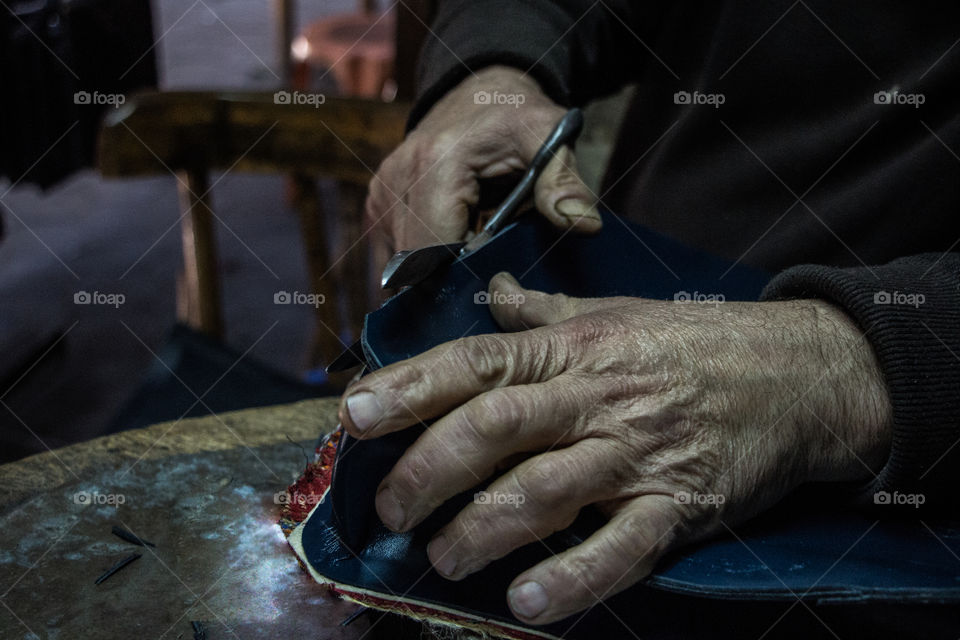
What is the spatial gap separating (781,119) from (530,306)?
2.32 feet

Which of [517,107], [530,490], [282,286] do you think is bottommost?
[282,286]

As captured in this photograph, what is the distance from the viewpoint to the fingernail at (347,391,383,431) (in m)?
0.74

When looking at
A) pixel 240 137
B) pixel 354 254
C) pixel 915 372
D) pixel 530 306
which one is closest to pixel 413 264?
pixel 530 306

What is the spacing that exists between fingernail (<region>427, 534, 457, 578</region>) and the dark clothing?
479 millimetres

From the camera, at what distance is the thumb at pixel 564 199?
114 cm

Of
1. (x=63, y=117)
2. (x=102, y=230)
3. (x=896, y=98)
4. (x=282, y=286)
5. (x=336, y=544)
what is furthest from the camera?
(x=102, y=230)

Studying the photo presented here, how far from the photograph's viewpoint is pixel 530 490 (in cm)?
77

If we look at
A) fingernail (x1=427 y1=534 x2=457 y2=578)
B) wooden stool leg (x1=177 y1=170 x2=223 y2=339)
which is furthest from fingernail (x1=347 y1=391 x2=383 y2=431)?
wooden stool leg (x1=177 y1=170 x2=223 y2=339)

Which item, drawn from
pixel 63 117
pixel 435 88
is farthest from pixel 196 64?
pixel 435 88

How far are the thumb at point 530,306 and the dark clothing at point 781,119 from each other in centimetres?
25

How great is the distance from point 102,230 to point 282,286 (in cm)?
116

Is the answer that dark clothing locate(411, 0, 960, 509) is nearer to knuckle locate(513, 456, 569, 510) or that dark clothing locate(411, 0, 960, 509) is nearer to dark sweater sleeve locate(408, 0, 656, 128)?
dark sweater sleeve locate(408, 0, 656, 128)

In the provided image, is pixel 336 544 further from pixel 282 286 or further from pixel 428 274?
pixel 282 286

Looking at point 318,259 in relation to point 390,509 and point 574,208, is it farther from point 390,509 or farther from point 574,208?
point 390,509
